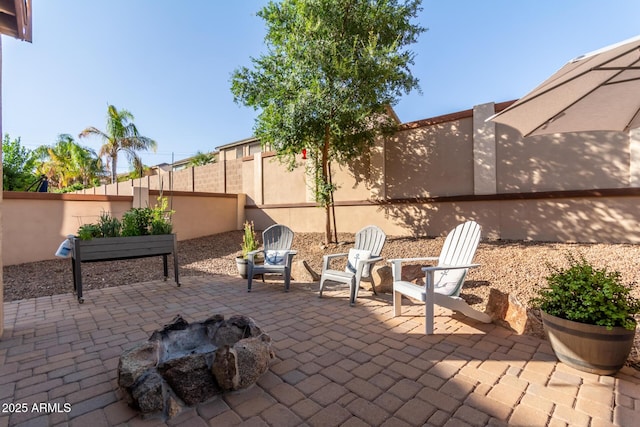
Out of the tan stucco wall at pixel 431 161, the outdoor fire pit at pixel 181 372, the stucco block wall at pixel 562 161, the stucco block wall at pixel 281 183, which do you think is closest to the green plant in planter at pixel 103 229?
the outdoor fire pit at pixel 181 372

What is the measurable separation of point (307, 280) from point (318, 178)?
2530 millimetres

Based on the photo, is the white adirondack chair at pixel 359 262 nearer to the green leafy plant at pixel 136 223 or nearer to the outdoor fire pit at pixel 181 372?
the outdoor fire pit at pixel 181 372

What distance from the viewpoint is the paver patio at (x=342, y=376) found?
1.51 metres

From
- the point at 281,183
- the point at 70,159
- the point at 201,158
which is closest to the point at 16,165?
the point at 70,159

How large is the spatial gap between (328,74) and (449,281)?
4307 mm

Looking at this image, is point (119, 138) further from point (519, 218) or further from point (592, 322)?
point (592, 322)

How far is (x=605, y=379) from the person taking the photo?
6.04ft

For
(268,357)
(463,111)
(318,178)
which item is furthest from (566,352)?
(318,178)

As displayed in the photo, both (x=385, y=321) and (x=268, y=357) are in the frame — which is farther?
(x=385, y=321)

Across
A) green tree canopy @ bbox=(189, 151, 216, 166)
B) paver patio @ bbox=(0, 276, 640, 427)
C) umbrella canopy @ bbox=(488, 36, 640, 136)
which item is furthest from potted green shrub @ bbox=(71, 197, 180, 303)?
green tree canopy @ bbox=(189, 151, 216, 166)

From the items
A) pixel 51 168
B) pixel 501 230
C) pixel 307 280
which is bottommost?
pixel 307 280

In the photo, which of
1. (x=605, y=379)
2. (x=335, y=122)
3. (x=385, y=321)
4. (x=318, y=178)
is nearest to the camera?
(x=605, y=379)

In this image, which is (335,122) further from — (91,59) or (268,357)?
(91,59)

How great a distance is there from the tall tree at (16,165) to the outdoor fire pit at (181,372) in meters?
12.5
